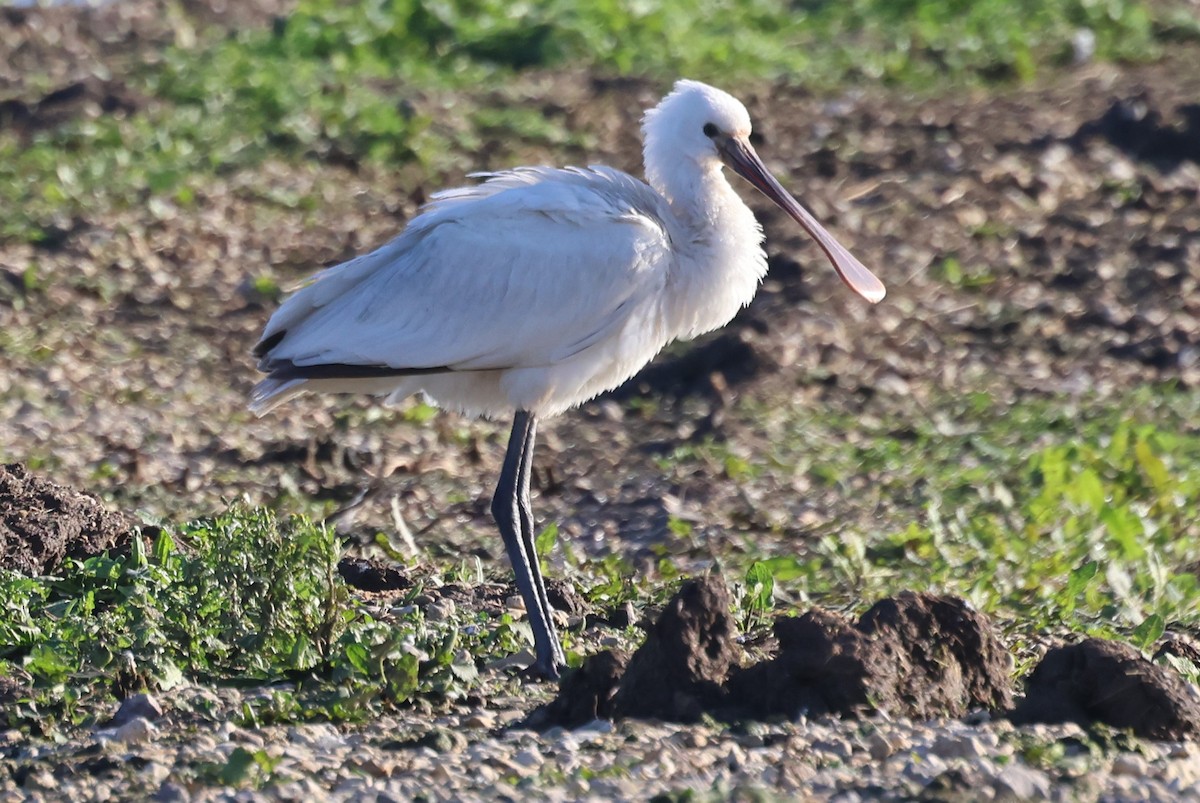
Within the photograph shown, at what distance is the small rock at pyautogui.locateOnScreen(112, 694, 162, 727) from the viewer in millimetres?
5023

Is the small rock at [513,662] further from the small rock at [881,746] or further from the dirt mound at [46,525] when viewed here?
the dirt mound at [46,525]

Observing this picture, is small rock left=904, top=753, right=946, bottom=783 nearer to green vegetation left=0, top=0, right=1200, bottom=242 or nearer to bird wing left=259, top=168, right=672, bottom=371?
bird wing left=259, top=168, right=672, bottom=371

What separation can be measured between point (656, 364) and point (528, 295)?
10.0 ft

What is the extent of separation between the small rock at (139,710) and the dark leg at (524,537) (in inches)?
45.2

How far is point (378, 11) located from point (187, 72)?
2.00m

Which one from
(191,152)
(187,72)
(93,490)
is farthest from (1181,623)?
(187,72)

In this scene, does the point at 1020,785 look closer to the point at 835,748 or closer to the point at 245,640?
the point at 835,748

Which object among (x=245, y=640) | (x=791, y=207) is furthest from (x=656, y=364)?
(x=245, y=640)

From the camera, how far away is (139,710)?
5.03m

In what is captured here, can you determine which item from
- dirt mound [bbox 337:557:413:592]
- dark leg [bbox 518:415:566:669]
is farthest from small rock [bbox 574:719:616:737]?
dirt mound [bbox 337:557:413:592]

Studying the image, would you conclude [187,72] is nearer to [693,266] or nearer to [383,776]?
[693,266]

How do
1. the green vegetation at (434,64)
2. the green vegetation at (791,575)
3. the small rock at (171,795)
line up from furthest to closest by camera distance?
the green vegetation at (434,64)
the green vegetation at (791,575)
the small rock at (171,795)

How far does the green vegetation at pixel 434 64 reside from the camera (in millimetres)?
11570

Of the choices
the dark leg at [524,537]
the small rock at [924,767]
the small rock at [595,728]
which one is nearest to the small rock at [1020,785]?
the small rock at [924,767]
